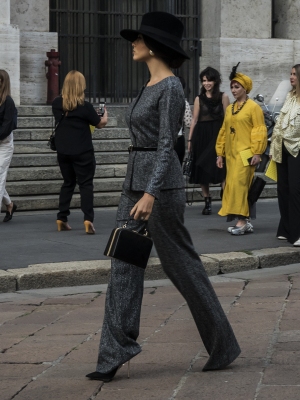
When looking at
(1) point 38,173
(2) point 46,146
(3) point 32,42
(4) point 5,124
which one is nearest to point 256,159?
(4) point 5,124

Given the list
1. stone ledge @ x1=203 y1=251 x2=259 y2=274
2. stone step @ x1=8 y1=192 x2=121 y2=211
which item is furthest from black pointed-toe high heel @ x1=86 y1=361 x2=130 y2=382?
stone step @ x1=8 y1=192 x2=121 y2=211

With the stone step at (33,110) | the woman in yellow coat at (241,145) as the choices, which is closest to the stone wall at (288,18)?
the stone step at (33,110)

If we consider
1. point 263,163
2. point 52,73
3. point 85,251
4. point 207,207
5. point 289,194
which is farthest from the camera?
point 52,73

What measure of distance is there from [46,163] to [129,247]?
28.8 feet

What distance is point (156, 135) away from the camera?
4.84 metres

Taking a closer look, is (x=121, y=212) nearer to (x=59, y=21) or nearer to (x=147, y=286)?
(x=147, y=286)

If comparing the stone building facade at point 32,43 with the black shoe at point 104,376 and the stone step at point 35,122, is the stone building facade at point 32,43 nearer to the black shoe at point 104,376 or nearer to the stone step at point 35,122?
the stone step at point 35,122

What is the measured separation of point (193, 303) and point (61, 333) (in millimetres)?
1523

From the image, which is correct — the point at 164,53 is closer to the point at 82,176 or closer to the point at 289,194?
the point at 289,194

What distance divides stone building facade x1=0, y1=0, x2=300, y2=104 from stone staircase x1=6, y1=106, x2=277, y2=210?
1.23 m

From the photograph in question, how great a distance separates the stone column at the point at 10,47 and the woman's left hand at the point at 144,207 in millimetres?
10149

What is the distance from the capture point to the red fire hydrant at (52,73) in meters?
15.6

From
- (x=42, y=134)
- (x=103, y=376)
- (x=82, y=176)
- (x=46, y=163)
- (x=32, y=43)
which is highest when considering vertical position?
(x=32, y=43)

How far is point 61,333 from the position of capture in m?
6.19
